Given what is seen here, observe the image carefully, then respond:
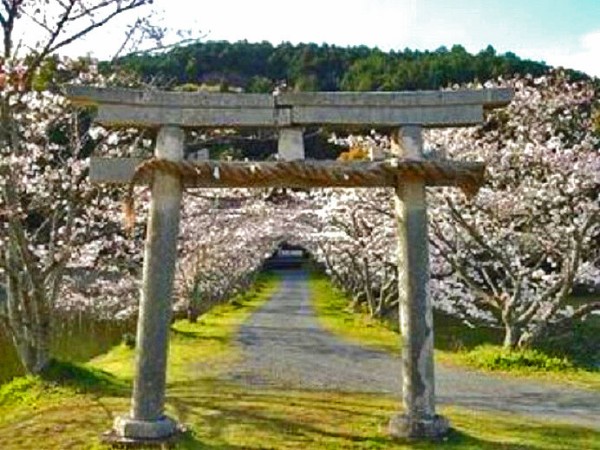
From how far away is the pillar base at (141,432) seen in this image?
827cm

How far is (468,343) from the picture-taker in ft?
77.0

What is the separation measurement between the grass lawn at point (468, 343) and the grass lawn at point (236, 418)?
4037mm

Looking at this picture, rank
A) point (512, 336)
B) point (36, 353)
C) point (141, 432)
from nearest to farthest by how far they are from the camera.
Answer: point (141, 432) → point (36, 353) → point (512, 336)

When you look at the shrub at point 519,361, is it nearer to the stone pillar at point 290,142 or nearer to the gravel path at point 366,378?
the gravel path at point 366,378

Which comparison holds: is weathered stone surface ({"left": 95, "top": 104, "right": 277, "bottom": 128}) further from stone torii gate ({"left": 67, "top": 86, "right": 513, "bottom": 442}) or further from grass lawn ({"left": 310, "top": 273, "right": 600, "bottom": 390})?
grass lawn ({"left": 310, "top": 273, "right": 600, "bottom": 390})

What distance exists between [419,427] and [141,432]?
2.91 meters

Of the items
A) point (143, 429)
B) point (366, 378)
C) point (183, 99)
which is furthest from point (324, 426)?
point (366, 378)

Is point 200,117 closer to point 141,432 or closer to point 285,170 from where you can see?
point 285,170

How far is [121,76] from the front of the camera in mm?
13492

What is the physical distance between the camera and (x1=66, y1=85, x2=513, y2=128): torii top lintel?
27.9 feet

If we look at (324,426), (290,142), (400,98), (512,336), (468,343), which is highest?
(400,98)

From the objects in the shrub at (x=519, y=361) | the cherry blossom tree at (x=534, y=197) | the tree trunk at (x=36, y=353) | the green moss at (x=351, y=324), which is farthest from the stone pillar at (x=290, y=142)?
the green moss at (x=351, y=324)

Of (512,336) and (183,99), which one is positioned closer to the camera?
(183,99)

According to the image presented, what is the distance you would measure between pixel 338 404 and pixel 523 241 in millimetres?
9006
